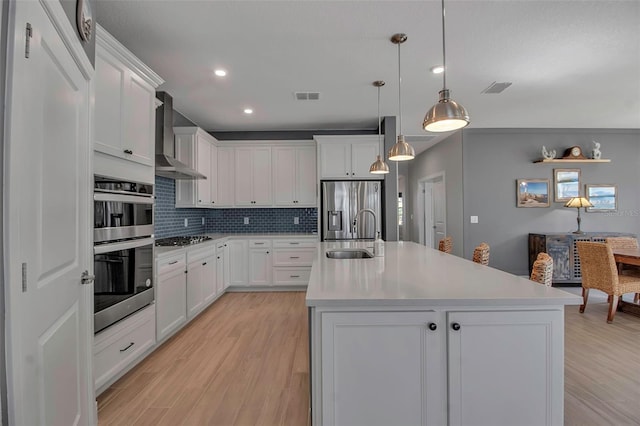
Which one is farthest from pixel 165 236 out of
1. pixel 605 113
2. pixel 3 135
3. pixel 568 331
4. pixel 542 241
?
pixel 605 113

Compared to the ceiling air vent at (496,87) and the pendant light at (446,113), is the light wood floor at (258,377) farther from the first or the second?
the ceiling air vent at (496,87)

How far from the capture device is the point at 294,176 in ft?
16.4

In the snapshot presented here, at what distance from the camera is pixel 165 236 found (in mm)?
3959

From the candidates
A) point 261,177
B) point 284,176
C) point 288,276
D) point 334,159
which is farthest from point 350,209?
point 261,177

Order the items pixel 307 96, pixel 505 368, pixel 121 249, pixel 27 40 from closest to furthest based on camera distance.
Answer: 1. pixel 27 40
2. pixel 505 368
3. pixel 121 249
4. pixel 307 96

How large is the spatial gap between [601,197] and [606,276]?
292cm

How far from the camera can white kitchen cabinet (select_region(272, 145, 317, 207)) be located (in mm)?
4980

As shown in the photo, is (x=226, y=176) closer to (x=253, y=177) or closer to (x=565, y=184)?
(x=253, y=177)

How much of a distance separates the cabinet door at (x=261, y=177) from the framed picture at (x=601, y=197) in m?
5.48

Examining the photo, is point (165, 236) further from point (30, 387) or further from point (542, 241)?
point (542, 241)

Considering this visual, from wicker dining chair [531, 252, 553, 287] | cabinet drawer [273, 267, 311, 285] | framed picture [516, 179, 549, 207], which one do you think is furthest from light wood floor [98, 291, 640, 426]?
framed picture [516, 179, 549, 207]

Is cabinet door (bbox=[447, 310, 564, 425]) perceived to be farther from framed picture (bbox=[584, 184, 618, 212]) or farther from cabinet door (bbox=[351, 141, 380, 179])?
framed picture (bbox=[584, 184, 618, 212])

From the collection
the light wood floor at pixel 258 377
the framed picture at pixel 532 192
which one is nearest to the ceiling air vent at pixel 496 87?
the framed picture at pixel 532 192

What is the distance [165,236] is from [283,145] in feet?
7.20
